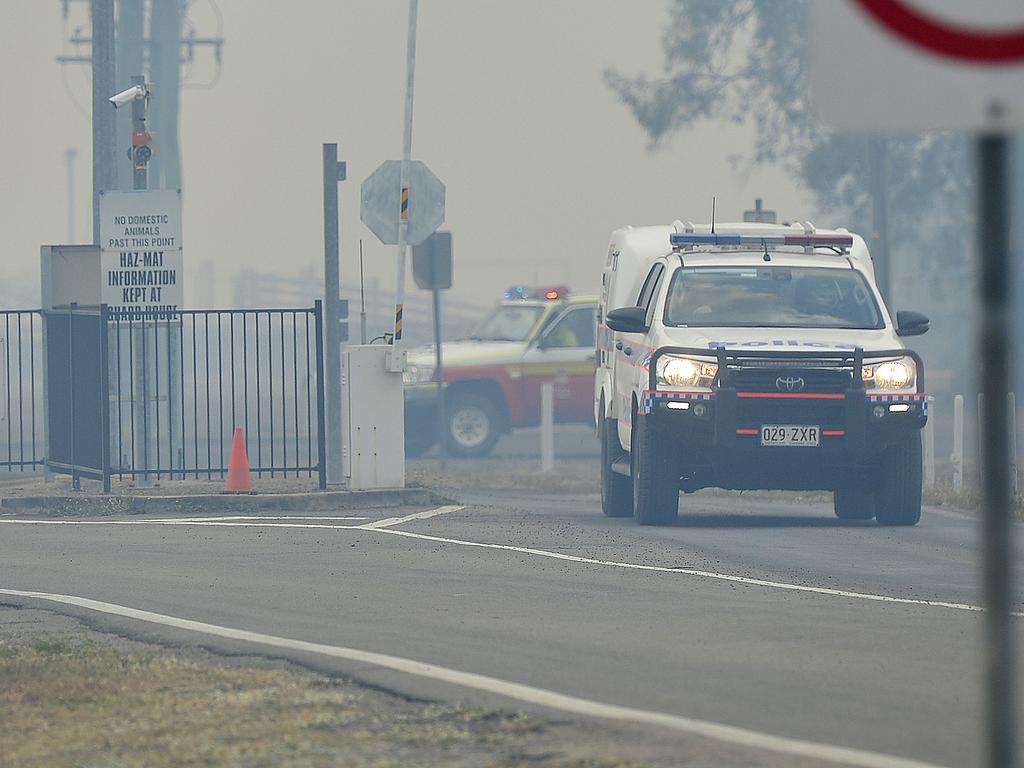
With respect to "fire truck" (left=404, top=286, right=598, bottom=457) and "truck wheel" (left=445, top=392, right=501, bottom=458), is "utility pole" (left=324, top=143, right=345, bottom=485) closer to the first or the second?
"fire truck" (left=404, top=286, right=598, bottom=457)

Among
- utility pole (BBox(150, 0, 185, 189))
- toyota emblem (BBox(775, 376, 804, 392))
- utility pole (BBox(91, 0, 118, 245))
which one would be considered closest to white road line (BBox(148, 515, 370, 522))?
toyota emblem (BBox(775, 376, 804, 392))

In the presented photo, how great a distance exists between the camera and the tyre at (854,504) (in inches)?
668

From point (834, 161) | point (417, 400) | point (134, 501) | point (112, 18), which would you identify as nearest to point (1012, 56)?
point (134, 501)

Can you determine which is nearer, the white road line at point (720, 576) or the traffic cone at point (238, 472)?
the white road line at point (720, 576)

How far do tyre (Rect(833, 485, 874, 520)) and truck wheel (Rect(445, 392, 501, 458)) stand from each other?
11.7 meters

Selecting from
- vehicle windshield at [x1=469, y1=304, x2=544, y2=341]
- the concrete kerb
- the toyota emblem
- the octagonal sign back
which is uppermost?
the octagonal sign back

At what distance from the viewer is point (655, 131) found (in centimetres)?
4188

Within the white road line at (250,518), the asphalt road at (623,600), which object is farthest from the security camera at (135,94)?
the asphalt road at (623,600)

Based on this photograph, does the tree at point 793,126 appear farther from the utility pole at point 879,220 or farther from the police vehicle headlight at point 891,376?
the police vehicle headlight at point 891,376

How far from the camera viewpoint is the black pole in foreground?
3840mm

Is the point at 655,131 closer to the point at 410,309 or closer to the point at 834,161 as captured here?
the point at 834,161

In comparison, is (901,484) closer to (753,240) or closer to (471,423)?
(753,240)

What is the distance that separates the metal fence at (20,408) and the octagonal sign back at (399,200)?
333cm

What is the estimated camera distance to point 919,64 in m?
3.95
